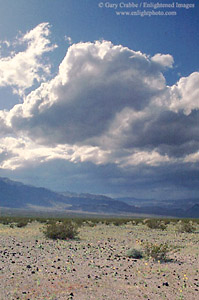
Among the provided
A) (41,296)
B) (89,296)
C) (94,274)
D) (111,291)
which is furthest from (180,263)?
(41,296)

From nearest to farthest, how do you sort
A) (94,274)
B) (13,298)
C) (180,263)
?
(13,298)
(94,274)
(180,263)

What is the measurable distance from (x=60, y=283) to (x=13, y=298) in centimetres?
239

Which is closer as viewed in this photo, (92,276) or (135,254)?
(92,276)

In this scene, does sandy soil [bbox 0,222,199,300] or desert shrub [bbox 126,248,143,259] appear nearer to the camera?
sandy soil [bbox 0,222,199,300]

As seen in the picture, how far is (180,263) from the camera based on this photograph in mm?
16141

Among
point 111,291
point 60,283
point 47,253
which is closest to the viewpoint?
point 111,291

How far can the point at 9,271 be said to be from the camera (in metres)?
13.1

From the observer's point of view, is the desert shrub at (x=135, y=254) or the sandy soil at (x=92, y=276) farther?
the desert shrub at (x=135, y=254)

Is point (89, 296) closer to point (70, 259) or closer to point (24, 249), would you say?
point (70, 259)

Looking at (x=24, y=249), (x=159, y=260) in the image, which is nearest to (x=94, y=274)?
(x=159, y=260)

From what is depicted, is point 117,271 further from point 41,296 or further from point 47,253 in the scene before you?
point 47,253

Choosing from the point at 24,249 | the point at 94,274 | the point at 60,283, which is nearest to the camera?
the point at 60,283

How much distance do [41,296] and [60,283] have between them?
64.3 inches

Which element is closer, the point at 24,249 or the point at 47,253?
the point at 47,253
